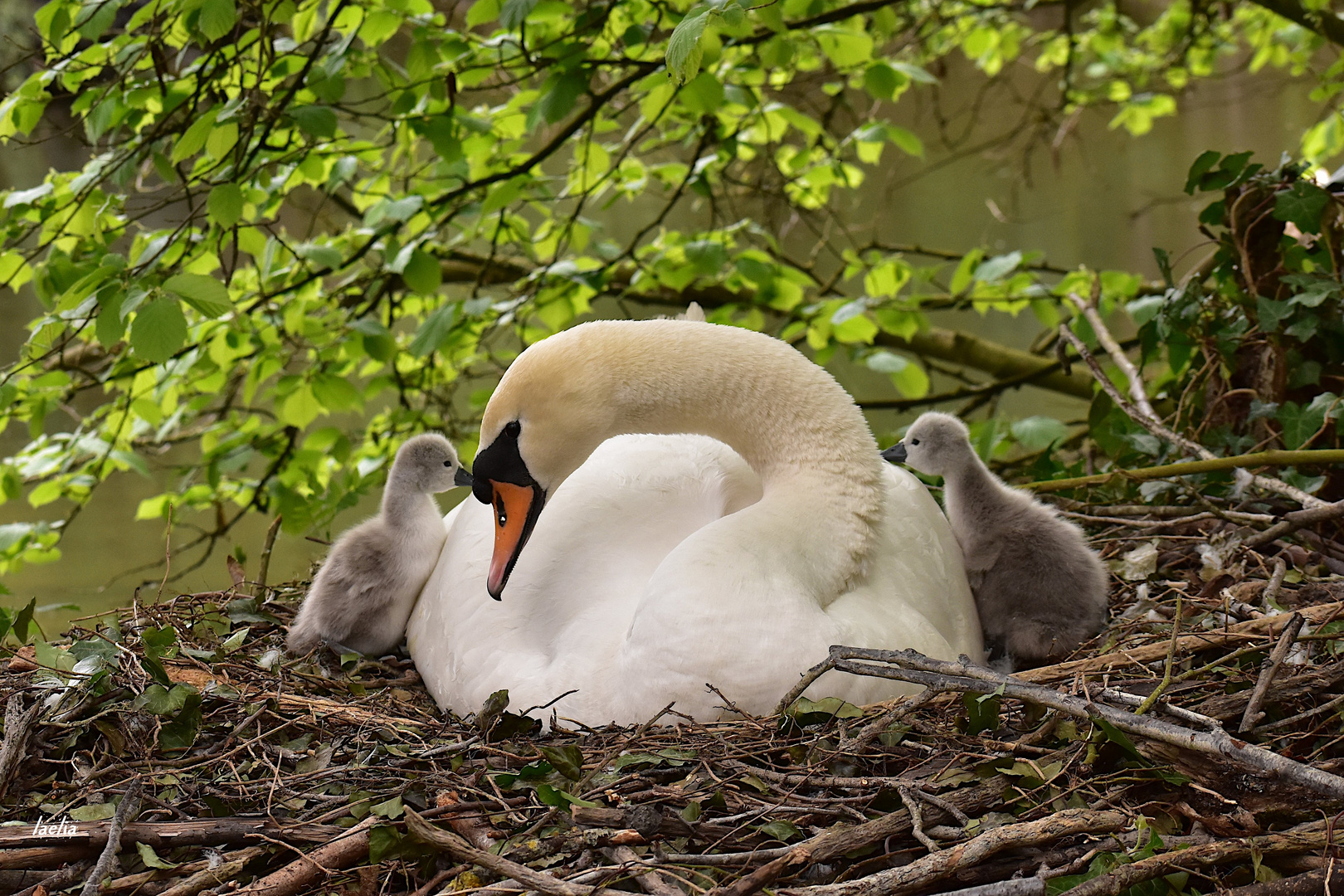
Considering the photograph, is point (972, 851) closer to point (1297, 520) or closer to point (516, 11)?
point (1297, 520)

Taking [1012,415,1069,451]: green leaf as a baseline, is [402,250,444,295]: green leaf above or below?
above

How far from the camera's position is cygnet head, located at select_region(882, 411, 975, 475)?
119 inches

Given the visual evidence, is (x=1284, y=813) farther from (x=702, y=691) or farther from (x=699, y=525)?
(x=699, y=525)

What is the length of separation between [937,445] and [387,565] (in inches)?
60.5

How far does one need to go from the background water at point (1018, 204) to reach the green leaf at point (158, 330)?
6.27 meters

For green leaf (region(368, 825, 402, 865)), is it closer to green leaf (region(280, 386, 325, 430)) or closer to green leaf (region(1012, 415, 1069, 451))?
green leaf (region(280, 386, 325, 430))

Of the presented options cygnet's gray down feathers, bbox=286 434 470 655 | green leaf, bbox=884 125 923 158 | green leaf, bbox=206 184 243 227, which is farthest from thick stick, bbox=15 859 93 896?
green leaf, bbox=884 125 923 158

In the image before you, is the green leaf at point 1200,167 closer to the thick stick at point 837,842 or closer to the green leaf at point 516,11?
the green leaf at point 516,11

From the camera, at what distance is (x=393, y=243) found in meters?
3.74

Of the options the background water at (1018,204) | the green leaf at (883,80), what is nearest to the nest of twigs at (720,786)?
the green leaf at (883,80)

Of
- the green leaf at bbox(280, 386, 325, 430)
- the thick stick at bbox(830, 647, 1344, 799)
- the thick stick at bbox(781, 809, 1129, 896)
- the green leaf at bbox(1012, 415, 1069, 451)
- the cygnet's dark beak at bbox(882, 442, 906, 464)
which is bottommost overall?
the green leaf at bbox(1012, 415, 1069, 451)

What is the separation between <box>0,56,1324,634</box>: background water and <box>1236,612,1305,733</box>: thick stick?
7.45 metres

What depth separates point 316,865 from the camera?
1556mm

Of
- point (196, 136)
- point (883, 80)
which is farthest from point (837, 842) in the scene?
point (883, 80)
